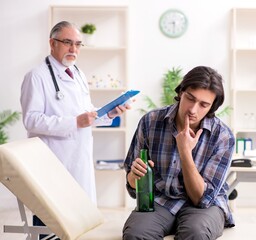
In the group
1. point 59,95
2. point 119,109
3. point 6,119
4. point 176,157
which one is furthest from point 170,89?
point 176,157

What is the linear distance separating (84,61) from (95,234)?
3.28 meters

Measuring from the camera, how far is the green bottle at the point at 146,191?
228 centimetres

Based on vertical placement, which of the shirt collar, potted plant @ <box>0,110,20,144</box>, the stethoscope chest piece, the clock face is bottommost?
potted plant @ <box>0,110,20,144</box>

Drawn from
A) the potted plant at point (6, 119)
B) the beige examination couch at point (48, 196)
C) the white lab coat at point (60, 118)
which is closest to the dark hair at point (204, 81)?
the beige examination couch at point (48, 196)

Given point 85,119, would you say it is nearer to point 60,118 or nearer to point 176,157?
point 60,118

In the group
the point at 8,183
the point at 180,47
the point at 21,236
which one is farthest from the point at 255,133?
the point at 8,183

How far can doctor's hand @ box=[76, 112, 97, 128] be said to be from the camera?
114 inches

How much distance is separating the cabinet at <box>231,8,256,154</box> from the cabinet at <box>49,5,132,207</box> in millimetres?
999

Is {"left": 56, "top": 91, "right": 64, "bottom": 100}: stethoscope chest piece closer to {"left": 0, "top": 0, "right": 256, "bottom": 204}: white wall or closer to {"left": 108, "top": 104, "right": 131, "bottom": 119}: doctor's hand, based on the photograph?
{"left": 108, "top": 104, "right": 131, "bottom": 119}: doctor's hand

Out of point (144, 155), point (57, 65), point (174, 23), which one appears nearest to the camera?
point (144, 155)

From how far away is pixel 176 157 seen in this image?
234cm

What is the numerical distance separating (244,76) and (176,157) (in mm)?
3220

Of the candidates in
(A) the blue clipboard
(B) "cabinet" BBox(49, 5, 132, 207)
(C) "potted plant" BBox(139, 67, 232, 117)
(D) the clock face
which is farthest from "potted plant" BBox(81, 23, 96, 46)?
(A) the blue clipboard

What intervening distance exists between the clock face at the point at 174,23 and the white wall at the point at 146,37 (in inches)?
1.7
